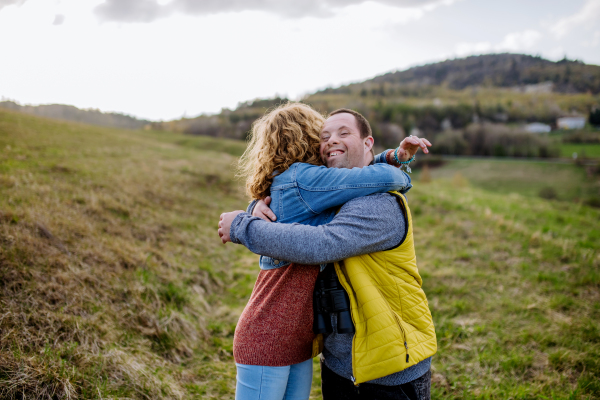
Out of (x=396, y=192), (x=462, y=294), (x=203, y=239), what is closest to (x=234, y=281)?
(x=203, y=239)

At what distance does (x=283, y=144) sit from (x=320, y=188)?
430mm

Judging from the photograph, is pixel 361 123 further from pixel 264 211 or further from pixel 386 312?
pixel 386 312

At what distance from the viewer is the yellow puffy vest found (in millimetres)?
1683

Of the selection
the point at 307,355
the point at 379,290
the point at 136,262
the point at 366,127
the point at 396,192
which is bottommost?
the point at 136,262

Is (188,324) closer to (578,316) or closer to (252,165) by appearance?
(252,165)

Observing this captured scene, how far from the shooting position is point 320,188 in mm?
1830

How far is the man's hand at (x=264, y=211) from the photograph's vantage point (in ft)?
6.36

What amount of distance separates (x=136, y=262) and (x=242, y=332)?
369 centimetres

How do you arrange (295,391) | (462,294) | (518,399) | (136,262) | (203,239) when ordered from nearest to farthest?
(295,391) → (518,399) → (136,262) → (462,294) → (203,239)

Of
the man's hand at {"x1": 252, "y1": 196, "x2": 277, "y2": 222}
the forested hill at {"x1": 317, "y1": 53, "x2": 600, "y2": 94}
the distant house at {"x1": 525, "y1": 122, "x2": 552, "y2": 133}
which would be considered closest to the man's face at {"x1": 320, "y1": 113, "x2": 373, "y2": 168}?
the man's hand at {"x1": 252, "y1": 196, "x2": 277, "y2": 222}

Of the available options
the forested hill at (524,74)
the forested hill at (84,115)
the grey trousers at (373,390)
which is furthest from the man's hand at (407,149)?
the forested hill at (524,74)

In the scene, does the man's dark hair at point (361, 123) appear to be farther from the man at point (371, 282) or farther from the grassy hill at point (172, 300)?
the grassy hill at point (172, 300)

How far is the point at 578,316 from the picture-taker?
4906mm

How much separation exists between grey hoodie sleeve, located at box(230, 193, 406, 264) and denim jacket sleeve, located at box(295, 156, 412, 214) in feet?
0.18
